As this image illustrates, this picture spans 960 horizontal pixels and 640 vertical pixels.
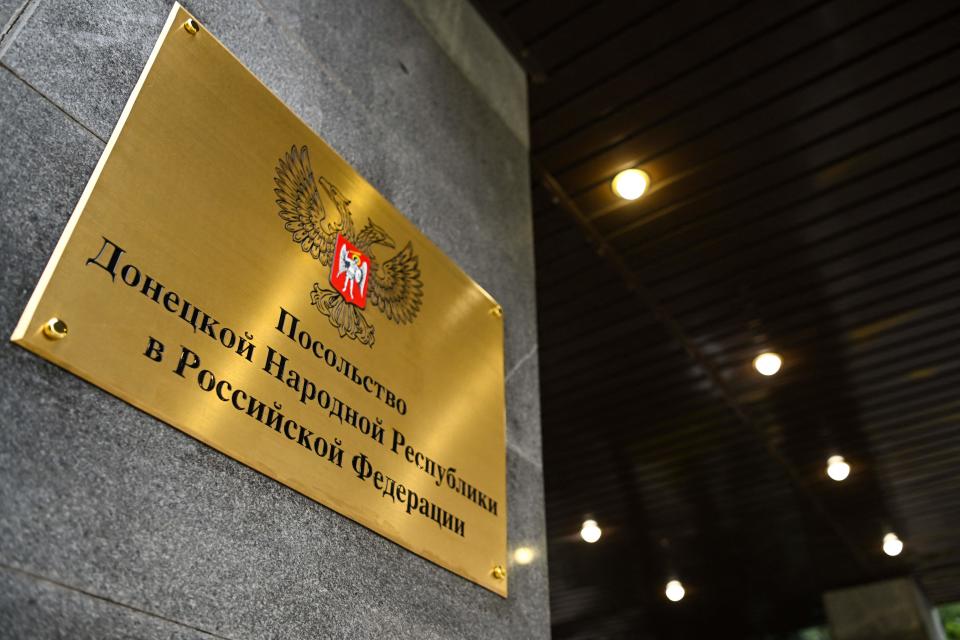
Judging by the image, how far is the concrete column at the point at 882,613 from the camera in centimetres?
956

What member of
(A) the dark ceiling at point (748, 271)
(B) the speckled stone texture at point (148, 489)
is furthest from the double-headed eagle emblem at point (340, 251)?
(A) the dark ceiling at point (748, 271)

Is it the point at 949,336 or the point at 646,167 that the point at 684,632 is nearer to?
the point at 949,336

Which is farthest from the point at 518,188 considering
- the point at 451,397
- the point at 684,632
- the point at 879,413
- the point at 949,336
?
the point at 684,632

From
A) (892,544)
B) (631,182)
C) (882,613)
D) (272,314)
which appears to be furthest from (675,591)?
(272,314)

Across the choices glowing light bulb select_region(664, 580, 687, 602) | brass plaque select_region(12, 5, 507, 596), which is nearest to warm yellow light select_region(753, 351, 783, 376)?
brass plaque select_region(12, 5, 507, 596)

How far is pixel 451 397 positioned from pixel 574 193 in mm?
2895

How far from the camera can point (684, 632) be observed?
1267 centimetres

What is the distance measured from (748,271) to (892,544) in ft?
17.4

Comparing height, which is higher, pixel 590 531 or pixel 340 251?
pixel 590 531

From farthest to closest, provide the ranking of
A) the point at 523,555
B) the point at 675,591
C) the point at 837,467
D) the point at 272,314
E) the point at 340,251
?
the point at 675,591
the point at 837,467
the point at 523,555
the point at 340,251
the point at 272,314

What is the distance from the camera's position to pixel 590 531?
9.07m

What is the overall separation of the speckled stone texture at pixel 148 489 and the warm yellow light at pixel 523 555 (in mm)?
29

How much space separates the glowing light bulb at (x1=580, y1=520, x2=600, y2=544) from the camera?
8.98 meters

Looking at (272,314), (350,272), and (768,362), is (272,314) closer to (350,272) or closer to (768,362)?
(350,272)
